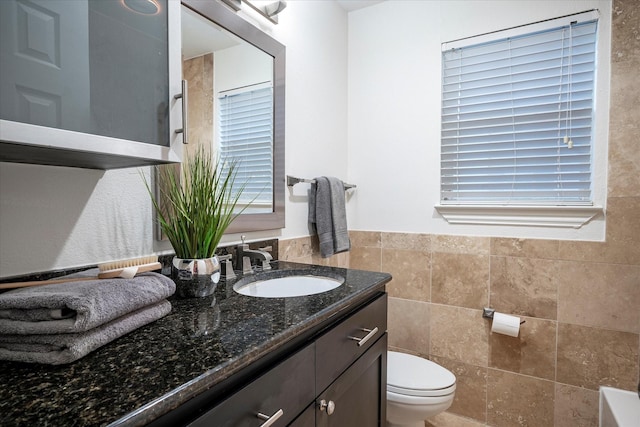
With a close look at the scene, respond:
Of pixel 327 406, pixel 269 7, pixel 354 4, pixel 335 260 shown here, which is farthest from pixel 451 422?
pixel 354 4

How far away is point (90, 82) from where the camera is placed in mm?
681

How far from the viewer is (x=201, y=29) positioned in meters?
→ 1.24

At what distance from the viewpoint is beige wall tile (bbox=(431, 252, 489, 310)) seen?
1853 millimetres

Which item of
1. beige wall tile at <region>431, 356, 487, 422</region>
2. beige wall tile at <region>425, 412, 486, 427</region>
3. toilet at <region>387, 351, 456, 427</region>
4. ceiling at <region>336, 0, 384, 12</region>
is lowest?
beige wall tile at <region>425, 412, 486, 427</region>

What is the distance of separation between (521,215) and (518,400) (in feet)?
3.17

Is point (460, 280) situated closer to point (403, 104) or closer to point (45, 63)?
point (403, 104)

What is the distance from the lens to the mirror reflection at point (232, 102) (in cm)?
122

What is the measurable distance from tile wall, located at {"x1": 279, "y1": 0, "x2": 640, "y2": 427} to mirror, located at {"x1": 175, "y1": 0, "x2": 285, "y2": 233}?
1.07 feet

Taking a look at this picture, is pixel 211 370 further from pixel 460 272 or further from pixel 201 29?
pixel 460 272

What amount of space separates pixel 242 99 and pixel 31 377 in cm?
119

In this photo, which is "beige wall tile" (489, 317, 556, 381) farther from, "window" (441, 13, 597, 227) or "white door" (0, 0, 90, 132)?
"white door" (0, 0, 90, 132)

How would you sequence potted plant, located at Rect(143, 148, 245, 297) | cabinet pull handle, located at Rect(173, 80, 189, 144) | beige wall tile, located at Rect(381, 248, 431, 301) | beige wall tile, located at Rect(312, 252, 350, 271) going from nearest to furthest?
cabinet pull handle, located at Rect(173, 80, 189, 144)
potted plant, located at Rect(143, 148, 245, 297)
beige wall tile, located at Rect(312, 252, 350, 271)
beige wall tile, located at Rect(381, 248, 431, 301)

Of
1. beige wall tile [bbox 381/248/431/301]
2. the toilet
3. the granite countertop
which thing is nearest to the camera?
the granite countertop

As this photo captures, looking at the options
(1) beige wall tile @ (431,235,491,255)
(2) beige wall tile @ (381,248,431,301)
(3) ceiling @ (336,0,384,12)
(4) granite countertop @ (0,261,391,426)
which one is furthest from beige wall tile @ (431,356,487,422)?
(3) ceiling @ (336,0,384,12)
